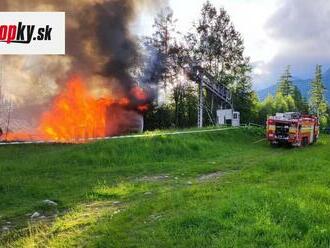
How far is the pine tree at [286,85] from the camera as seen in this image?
391ft

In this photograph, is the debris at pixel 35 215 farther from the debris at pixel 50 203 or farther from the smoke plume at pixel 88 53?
the smoke plume at pixel 88 53

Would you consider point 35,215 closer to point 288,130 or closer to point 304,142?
point 288,130

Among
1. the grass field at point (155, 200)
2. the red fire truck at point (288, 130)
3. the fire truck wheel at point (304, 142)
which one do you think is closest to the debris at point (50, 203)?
the grass field at point (155, 200)

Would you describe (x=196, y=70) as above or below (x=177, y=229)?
above

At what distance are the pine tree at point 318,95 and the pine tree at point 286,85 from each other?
5.30m

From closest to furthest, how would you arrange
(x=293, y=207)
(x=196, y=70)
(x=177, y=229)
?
(x=177, y=229) → (x=293, y=207) → (x=196, y=70)

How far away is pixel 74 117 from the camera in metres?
41.2

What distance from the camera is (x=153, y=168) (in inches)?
974

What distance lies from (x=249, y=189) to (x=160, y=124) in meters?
43.1

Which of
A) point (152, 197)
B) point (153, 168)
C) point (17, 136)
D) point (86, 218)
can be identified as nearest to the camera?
point (86, 218)

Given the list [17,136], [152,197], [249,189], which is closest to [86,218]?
[152,197]

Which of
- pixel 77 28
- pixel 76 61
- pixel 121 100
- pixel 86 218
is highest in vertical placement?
pixel 77 28

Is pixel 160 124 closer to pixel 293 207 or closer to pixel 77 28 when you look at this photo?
pixel 77 28

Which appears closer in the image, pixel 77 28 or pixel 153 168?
pixel 153 168
